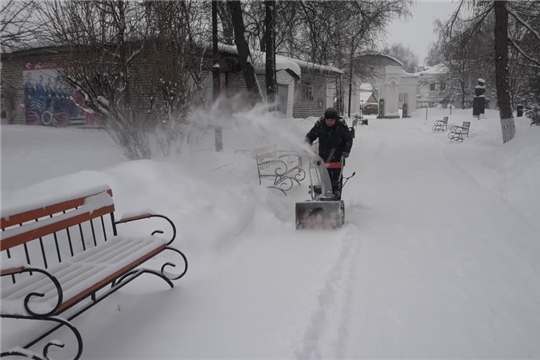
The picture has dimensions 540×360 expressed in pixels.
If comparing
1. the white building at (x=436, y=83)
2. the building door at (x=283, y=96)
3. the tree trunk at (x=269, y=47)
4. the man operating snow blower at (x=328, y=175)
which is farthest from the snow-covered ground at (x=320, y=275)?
the white building at (x=436, y=83)

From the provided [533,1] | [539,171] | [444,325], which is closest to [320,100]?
[533,1]

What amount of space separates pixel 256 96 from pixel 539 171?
716cm

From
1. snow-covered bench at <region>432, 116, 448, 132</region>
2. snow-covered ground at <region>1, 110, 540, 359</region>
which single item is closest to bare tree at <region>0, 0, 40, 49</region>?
snow-covered ground at <region>1, 110, 540, 359</region>

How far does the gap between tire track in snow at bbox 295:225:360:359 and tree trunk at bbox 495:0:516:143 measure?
11.3 m

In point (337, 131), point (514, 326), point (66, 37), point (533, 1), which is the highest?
point (533, 1)

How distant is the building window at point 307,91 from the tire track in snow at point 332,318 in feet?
72.4

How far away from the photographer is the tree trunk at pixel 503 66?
12.4 m

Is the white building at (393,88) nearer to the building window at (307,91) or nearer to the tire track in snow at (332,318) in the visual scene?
the building window at (307,91)

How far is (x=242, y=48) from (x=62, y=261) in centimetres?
875

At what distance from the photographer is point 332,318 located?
3.29 metres

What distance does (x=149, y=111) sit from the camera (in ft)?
24.8

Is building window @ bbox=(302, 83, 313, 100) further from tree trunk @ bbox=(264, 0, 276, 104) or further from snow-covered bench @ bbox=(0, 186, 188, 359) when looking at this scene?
snow-covered bench @ bbox=(0, 186, 188, 359)

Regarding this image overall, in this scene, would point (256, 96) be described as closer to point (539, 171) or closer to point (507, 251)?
point (539, 171)

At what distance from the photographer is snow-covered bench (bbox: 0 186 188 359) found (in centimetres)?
241
